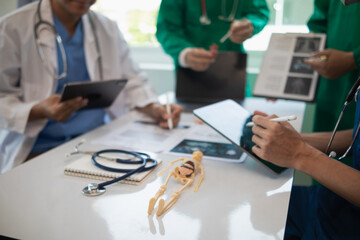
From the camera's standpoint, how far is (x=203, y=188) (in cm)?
82

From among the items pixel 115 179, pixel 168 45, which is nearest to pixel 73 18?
pixel 168 45

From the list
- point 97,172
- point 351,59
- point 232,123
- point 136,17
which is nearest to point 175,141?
point 232,123

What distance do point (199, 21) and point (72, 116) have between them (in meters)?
0.84

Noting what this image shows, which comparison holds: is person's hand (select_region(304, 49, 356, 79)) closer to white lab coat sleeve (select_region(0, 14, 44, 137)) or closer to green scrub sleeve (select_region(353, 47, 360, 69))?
green scrub sleeve (select_region(353, 47, 360, 69))

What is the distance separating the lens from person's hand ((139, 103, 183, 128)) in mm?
1310

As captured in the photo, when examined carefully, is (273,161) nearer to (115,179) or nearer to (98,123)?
A: (115,179)

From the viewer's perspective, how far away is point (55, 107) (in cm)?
120

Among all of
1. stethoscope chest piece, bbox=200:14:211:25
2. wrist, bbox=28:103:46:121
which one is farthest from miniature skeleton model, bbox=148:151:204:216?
stethoscope chest piece, bbox=200:14:211:25

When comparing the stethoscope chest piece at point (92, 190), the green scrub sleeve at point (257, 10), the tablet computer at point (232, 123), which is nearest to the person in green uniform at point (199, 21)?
the green scrub sleeve at point (257, 10)

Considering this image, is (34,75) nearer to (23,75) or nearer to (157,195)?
(23,75)

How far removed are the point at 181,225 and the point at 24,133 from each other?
2.89 feet

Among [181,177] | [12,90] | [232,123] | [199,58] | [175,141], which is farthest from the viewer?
[199,58]

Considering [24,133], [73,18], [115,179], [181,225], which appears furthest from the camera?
[73,18]

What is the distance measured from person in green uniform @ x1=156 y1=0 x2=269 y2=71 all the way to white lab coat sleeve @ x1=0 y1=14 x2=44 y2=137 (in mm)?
743
